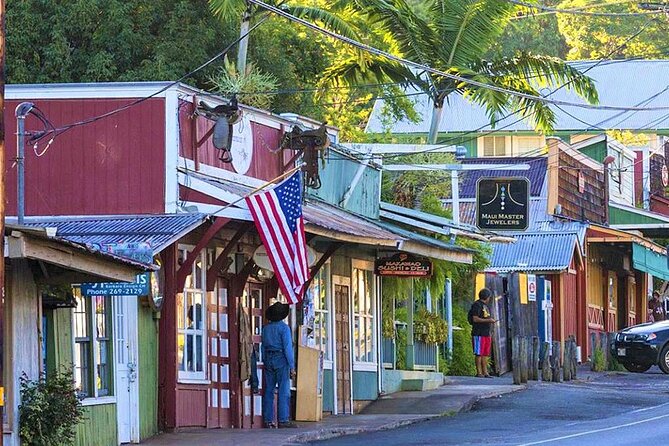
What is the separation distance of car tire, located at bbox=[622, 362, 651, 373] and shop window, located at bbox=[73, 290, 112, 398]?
1863 cm

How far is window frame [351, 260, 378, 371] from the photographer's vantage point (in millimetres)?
26672

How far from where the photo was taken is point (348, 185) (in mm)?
26781

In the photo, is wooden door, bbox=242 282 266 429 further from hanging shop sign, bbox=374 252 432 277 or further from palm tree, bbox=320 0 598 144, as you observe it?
palm tree, bbox=320 0 598 144

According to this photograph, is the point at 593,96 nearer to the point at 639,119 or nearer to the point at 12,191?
the point at 12,191

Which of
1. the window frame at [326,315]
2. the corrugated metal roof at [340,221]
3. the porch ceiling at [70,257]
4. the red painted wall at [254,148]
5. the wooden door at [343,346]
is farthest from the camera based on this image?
the wooden door at [343,346]

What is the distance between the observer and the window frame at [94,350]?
1798 cm

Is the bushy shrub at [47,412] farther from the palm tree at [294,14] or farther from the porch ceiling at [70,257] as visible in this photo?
the palm tree at [294,14]

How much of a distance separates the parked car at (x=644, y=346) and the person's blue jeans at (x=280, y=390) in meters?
14.6

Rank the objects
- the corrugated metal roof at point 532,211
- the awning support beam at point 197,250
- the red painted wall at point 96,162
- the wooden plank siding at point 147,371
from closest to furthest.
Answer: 1. the wooden plank siding at point 147,371
2. the awning support beam at point 197,250
3. the red painted wall at point 96,162
4. the corrugated metal roof at point 532,211

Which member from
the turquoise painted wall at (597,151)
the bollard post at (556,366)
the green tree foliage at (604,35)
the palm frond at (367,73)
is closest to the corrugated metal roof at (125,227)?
the bollard post at (556,366)

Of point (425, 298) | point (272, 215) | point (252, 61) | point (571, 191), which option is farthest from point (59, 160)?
point (571, 191)

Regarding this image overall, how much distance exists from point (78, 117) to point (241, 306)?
3.73m

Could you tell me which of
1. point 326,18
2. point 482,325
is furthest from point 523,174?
point 326,18

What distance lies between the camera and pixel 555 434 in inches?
770
